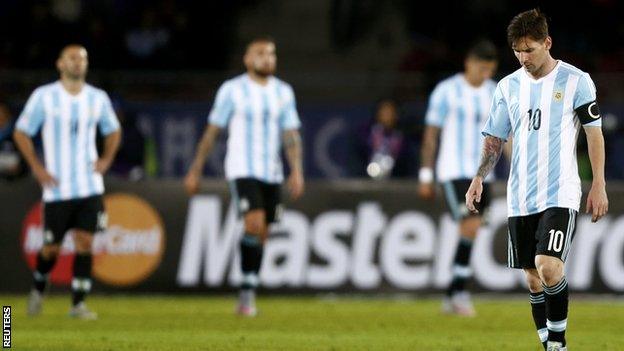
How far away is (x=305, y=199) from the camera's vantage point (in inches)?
613

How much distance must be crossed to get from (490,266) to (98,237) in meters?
4.05

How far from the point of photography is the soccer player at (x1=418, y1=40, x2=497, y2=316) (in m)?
13.3

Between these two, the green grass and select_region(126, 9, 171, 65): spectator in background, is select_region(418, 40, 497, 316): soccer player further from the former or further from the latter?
select_region(126, 9, 171, 65): spectator in background

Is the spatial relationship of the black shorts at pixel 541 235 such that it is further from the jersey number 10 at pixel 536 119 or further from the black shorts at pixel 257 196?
the black shorts at pixel 257 196

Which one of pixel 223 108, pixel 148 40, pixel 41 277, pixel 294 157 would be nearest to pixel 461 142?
pixel 294 157

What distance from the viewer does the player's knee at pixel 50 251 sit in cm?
1262

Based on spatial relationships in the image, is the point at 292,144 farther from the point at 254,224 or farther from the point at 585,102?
the point at 585,102

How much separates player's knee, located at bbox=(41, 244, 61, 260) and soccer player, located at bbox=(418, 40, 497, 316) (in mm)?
3365

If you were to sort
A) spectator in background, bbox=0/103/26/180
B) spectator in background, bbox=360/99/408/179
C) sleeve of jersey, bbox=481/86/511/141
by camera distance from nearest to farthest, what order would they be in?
sleeve of jersey, bbox=481/86/511/141 < spectator in background, bbox=0/103/26/180 < spectator in background, bbox=360/99/408/179

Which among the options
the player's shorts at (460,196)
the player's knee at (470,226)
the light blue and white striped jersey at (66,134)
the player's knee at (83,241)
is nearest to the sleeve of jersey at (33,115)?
the light blue and white striped jersey at (66,134)

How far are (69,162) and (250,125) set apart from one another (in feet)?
5.46

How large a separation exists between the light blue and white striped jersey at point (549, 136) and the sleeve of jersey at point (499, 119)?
123 millimetres

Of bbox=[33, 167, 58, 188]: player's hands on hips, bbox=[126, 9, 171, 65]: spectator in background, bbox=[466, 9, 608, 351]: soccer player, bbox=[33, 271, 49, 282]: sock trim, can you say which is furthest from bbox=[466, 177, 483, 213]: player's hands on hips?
bbox=[126, 9, 171, 65]: spectator in background

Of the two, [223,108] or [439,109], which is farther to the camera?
[439,109]
